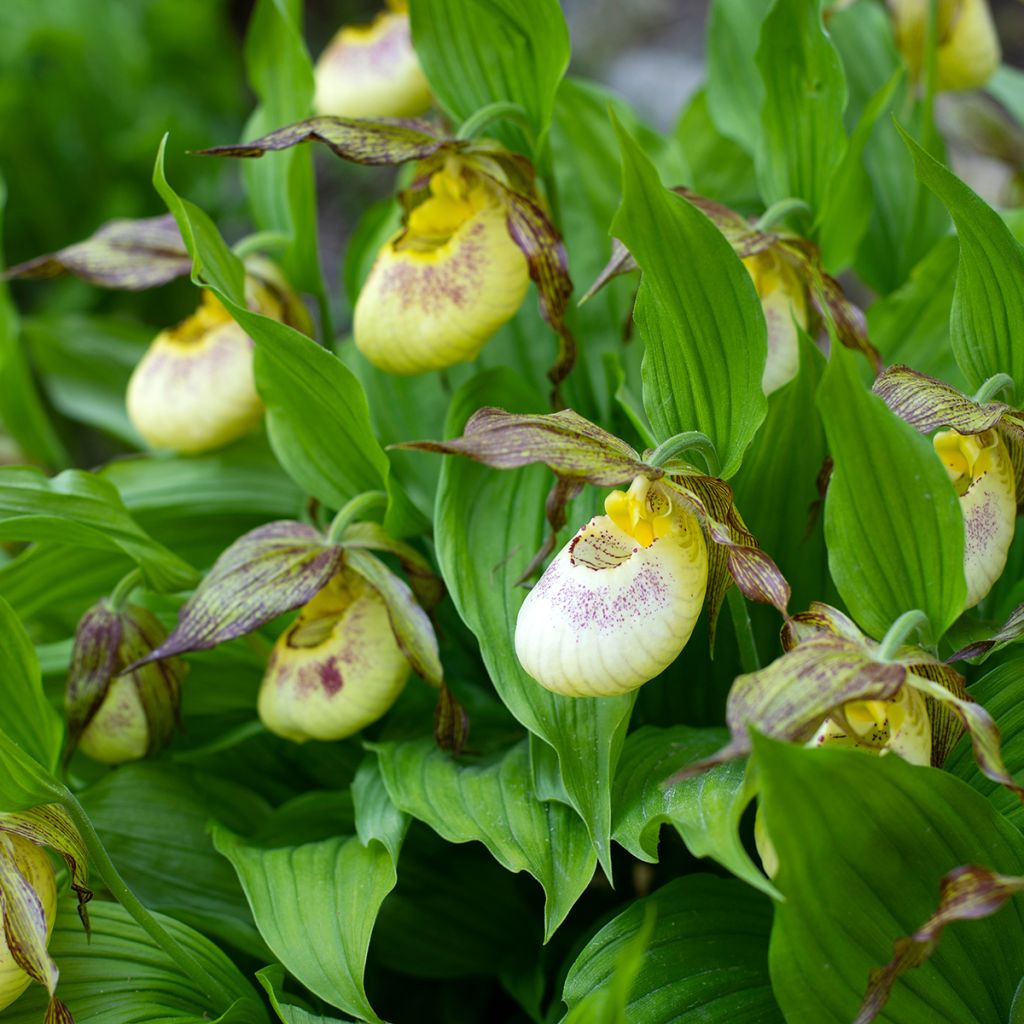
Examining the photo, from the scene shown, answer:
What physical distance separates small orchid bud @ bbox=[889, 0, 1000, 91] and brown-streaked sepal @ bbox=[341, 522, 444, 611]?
936 mm

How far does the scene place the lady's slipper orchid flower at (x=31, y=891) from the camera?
860 mm

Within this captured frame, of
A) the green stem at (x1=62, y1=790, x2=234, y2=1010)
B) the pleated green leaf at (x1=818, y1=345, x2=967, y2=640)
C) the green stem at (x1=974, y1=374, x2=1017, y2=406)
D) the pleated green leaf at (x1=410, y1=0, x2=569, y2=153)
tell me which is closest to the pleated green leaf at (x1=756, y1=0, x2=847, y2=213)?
the pleated green leaf at (x1=410, y1=0, x2=569, y2=153)

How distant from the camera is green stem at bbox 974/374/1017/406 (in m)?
0.88

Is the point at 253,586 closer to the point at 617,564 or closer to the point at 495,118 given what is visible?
the point at 617,564

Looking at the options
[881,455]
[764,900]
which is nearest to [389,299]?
[881,455]

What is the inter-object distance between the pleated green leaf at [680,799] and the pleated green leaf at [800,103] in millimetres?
576

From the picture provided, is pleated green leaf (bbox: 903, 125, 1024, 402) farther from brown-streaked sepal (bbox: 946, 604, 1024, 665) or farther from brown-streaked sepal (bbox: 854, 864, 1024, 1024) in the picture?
brown-streaked sepal (bbox: 854, 864, 1024, 1024)

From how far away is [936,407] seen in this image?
855 millimetres

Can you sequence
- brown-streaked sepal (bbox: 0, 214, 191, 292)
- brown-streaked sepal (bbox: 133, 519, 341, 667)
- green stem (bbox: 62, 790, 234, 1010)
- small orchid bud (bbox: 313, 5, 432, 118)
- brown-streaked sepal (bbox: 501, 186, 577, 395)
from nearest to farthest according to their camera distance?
green stem (bbox: 62, 790, 234, 1010) → brown-streaked sepal (bbox: 133, 519, 341, 667) → brown-streaked sepal (bbox: 501, 186, 577, 395) → brown-streaked sepal (bbox: 0, 214, 191, 292) → small orchid bud (bbox: 313, 5, 432, 118)

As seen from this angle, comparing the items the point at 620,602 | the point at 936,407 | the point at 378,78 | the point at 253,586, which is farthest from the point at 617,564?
the point at 378,78

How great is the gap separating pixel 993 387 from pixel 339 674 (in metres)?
0.64

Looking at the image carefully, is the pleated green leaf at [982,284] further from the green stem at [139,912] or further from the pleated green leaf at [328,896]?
the green stem at [139,912]

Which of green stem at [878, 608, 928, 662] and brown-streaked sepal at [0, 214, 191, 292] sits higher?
brown-streaked sepal at [0, 214, 191, 292]

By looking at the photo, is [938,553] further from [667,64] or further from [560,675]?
[667,64]
